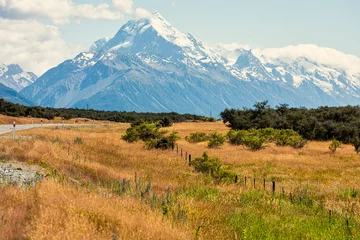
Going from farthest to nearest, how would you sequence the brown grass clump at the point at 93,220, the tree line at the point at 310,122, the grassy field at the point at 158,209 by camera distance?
1. the tree line at the point at 310,122
2. the grassy field at the point at 158,209
3. the brown grass clump at the point at 93,220

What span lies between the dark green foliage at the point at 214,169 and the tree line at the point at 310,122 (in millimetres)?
28588

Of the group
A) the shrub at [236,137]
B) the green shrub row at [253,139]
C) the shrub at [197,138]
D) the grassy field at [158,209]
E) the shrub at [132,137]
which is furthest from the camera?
the shrub at [197,138]

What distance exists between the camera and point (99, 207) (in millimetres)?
8727

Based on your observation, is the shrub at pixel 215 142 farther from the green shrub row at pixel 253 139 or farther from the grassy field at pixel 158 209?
the grassy field at pixel 158 209

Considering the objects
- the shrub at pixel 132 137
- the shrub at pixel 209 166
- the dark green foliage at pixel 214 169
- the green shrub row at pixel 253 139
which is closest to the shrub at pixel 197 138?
the green shrub row at pixel 253 139

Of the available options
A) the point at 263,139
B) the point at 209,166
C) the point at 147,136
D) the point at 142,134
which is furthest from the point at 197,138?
the point at 209,166

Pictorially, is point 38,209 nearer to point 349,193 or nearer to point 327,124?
point 349,193

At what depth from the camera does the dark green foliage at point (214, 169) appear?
1873cm

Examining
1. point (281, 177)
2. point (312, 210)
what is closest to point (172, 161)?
point (281, 177)

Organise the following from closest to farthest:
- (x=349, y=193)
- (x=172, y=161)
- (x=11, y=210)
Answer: (x=11, y=210) < (x=349, y=193) < (x=172, y=161)

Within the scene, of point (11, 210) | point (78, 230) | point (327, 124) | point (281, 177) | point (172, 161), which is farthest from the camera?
point (327, 124)

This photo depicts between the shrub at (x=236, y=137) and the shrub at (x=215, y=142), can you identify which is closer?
the shrub at (x=215, y=142)

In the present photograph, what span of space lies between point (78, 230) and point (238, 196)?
7323 millimetres

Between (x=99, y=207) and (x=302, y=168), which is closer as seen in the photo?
(x=99, y=207)
